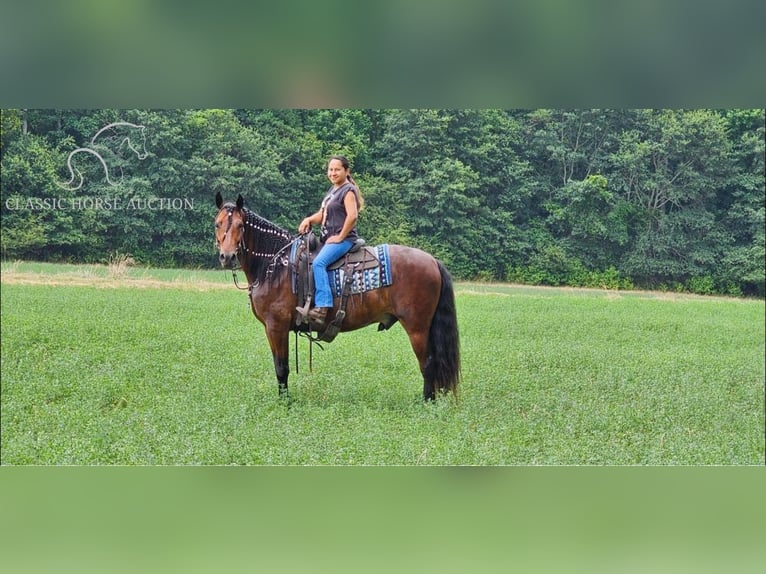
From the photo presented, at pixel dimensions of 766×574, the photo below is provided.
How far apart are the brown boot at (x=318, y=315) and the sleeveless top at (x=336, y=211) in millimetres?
611

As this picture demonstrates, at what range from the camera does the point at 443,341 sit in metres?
6.93

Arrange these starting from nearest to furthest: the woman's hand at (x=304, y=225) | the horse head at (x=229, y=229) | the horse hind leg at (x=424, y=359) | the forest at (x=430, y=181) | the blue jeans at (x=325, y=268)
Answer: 1. the horse head at (x=229, y=229)
2. the blue jeans at (x=325, y=268)
3. the woman's hand at (x=304, y=225)
4. the horse hind leg at (x=424, y=359)
5. the forest at (x=430, y=181)

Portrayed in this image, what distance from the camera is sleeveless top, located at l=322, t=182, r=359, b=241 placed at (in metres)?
6.73

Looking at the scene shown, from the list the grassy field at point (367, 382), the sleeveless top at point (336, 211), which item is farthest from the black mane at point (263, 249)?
the grassy field at point (367, 382)

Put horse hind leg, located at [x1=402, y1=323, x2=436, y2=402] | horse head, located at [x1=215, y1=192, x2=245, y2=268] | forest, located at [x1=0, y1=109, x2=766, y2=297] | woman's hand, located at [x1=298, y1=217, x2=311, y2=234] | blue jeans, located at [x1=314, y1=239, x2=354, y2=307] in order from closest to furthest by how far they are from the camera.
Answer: horse head, located at [x1=215, y1=192, x2=245, y2=268] < blue jeans, located at [x1=314, y1=239, x2=354, y2=307] < woman's hand, located at [x1=298, y1=217, x2=311, y2=234] < horse hind leg, located at [x1=402, y1=323, x2=436, y2=402] < forest, located at [x1=0, y1=109, x2=766, y2=297]

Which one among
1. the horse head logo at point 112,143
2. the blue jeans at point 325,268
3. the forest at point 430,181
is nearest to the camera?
the blue jeans at point 325,268

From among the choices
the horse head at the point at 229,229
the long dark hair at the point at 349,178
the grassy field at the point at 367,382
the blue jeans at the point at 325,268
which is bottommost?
the grassy field at the point at 367,382

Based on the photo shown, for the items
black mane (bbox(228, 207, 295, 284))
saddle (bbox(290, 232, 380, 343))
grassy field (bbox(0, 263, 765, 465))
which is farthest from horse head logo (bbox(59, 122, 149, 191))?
saddle (bbox(290, 232, 380, 343))

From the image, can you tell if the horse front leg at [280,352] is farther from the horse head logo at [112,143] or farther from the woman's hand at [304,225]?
the horse head logo at [112,143]

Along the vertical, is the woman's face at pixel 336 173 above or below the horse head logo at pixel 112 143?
below

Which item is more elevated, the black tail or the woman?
the woman

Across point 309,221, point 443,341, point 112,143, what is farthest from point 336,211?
point 112,143

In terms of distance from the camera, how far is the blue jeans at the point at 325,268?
6.64 metres

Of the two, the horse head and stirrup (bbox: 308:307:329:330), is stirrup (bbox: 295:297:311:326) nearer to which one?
stirrup (bbox: 308:307:329:330)
